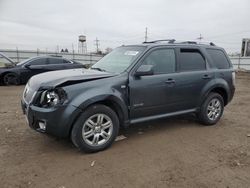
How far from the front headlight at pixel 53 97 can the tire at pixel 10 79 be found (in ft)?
28.3

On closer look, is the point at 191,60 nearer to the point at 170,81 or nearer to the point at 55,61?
the point at 170,81

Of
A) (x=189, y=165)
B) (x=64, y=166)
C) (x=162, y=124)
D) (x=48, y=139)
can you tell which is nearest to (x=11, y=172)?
(x=64, y=166)

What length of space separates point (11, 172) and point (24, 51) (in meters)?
24.1

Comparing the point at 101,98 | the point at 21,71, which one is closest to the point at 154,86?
the point at 101,98

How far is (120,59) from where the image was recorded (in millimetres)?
4961

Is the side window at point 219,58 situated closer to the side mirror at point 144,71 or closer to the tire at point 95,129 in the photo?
the side mirror at point 144,71

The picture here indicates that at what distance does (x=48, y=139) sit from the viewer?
4.61 m

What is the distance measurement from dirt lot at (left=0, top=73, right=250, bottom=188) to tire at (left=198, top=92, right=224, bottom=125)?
230mm

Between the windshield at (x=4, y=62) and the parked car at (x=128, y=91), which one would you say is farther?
the windshield at (x=4, y=62)

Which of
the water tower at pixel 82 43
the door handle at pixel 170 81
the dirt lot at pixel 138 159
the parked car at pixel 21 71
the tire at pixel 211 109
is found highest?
the water tower at pixel 82 43

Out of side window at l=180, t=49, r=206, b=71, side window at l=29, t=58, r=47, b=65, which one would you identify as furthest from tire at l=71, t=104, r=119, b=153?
side window at l=29, t=58, r=47, b=65

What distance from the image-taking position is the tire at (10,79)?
1161cm

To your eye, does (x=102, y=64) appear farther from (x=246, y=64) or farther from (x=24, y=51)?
(x=246, y=64)

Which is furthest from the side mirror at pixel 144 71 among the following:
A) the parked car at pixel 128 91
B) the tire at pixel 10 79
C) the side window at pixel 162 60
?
the tire at pixel 10 79
